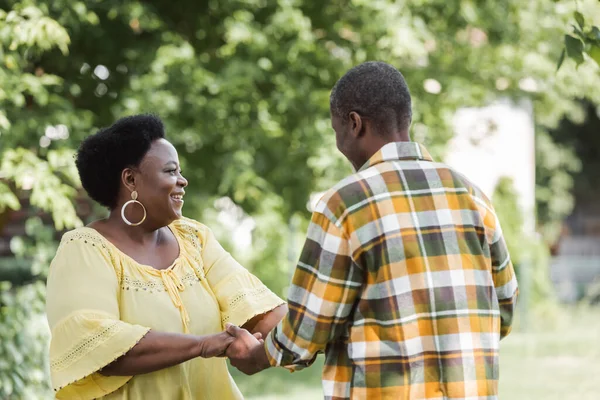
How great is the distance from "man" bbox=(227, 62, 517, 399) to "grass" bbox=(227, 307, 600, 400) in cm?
649

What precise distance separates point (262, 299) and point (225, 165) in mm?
4946

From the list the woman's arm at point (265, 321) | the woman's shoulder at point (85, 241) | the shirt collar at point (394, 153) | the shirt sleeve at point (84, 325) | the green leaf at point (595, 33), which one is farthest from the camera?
the green leaf at point (595, 33)

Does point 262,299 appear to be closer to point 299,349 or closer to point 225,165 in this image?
point 299,349

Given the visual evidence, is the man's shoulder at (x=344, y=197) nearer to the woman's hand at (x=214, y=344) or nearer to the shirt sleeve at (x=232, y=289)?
the woman's hand at (x=214, y=344)

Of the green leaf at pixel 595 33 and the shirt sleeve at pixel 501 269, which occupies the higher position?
the green leaf at pixel 595 33

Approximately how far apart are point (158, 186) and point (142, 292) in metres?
0.38

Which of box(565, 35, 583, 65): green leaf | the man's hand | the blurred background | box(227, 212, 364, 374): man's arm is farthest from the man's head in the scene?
the blurred background

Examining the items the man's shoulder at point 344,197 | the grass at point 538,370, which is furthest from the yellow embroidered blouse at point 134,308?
the grass at point 538,370

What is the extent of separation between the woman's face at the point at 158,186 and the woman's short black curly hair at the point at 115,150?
4 centimetres

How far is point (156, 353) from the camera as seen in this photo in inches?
117

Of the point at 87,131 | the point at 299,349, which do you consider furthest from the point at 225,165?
the point at 299,349

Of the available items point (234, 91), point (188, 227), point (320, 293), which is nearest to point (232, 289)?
point (188, 227)

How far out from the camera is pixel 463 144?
40.2 ft

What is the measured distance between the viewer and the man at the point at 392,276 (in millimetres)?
2502
